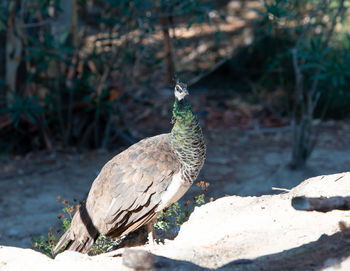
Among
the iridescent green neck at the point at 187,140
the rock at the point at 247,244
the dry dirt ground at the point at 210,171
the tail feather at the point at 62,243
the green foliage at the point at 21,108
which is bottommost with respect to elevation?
the dry dirt ground at the point at 210,171

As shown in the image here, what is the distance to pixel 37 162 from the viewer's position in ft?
25.0

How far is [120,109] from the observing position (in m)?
8.00

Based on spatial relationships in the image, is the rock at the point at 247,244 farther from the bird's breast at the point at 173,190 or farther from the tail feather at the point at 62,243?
the tail feather at the point at 62,243

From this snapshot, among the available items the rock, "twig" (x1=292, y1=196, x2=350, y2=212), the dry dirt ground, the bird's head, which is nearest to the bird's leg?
the rock

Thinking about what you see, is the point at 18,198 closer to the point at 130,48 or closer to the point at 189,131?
the point at 130,48

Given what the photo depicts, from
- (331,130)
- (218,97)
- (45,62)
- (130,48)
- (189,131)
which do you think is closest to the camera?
(189,131)

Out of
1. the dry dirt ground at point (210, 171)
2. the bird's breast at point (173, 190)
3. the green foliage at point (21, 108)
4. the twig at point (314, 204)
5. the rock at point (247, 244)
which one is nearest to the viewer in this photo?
the twig at point (314, 204)

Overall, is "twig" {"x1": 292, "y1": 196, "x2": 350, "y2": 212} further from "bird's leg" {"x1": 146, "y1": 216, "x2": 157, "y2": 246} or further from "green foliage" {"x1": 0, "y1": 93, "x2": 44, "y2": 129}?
"green foliage" {"x1": 0, "y1": 93, "x2": 44, "y2": 129}

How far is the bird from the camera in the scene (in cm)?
385

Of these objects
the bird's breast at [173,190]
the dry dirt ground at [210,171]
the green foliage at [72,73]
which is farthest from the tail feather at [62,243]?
the green foliage at [72,73]

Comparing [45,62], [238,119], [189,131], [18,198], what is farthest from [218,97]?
[189,131]

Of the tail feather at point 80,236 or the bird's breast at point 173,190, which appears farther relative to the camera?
the tail feather at point 80,236

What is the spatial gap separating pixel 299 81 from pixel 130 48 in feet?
8.13

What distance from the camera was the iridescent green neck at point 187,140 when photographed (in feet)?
13.1
